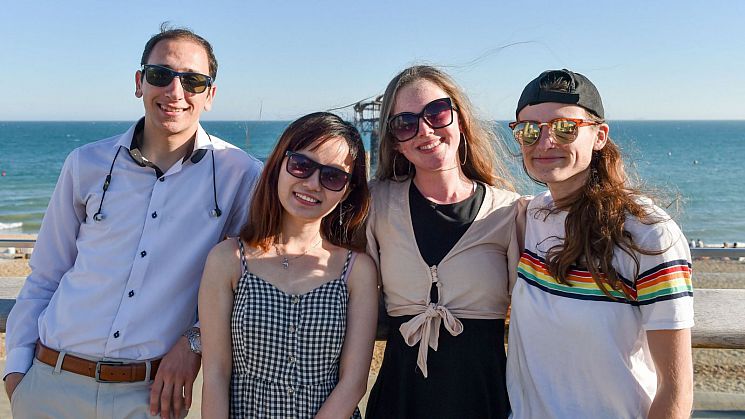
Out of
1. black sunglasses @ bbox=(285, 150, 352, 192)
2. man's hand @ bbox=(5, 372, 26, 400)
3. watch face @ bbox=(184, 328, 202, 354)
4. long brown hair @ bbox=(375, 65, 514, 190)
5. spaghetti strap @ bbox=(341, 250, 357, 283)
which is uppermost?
long brown hair @ bbox=(375, 65, 514, 190)

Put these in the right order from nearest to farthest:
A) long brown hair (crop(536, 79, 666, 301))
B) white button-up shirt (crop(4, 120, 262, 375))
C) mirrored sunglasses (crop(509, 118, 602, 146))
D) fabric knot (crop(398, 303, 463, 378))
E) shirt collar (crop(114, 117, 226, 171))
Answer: long brown hair (crop(536, 79, 666, 301)), mirrored sunglasses (crop(509, 118, 602, 146)), fabric knot (crop(398, 303, 463, 378)), white button-up shirt (crop(4, 120, 262, 375)), shirt collar (crop(114, 117, 226, 171))

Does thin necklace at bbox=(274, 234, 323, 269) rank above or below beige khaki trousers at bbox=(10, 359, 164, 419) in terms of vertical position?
above

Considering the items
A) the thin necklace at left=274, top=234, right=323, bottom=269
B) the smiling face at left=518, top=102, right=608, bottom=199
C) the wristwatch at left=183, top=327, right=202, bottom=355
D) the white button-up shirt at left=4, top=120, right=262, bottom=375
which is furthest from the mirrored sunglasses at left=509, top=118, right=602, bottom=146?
the wristwatch at left=183, top=327, right=202, bottom=355

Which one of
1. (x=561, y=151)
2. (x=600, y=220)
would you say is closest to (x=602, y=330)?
(x=600, y=220)

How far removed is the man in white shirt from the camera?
2680 millimetres

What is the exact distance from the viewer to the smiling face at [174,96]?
9.50 feet

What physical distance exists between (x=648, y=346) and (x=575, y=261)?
35 cm

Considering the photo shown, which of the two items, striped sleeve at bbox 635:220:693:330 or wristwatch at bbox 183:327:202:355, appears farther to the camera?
wristwatch at bbox 183:327:202:355

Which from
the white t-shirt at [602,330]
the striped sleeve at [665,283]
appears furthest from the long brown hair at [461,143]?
the striped sleeve at [665,283]

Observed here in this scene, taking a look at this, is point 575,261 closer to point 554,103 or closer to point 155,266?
point 554,103

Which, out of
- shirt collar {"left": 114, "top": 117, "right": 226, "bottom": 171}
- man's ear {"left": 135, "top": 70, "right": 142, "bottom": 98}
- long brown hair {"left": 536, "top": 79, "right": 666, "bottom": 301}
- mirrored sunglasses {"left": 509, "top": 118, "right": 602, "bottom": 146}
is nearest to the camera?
long brown hair {"left": 536, "top": 79, "right": 666, "bottom": 301}

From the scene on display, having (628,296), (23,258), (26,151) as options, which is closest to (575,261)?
(628,296)

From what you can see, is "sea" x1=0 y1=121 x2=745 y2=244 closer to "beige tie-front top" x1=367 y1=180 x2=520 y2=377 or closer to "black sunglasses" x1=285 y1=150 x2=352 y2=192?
"black sunglasses" x1=285 y1=150 x2=352 y2=192

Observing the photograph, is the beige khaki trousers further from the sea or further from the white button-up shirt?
the sea
